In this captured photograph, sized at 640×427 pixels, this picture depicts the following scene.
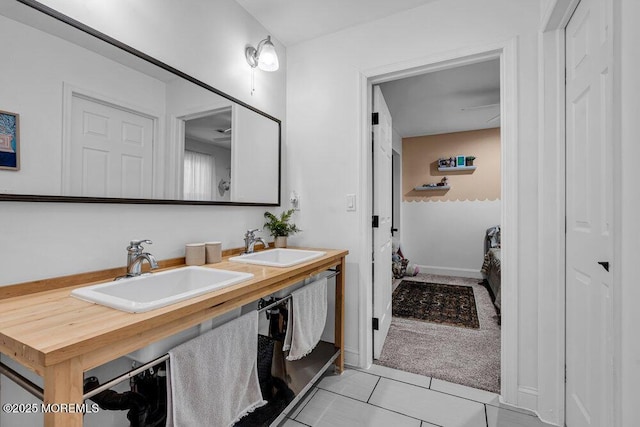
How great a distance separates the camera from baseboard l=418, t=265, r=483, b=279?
4.77 m

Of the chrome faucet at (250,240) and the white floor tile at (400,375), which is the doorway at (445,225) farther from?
the chrome faucet at (250,240)

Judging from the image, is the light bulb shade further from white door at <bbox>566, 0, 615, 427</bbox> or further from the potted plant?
white door at <bbox>566, 0, 615, 427</bbox>

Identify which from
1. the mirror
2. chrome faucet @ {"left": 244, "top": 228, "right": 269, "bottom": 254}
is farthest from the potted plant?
the mirror

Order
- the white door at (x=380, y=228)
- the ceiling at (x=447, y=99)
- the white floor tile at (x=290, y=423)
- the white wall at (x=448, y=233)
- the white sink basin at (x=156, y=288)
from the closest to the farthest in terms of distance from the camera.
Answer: the white sink basin at (x=156, y=288) → the white floor tile at (x=290, y=423) → the white door at (x=380, y=228) → the ceiling at (x=447, y=99) → the white wall at (x=448, y=233)

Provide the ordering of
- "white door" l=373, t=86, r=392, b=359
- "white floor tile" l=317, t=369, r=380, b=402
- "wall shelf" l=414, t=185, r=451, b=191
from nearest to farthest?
"white floor tile" l=317, t=369, r=380, b=402 < "white door" l=373, t=86, r=392, b=359 < "wall shelf" l=414, t=185, r=451, b=191

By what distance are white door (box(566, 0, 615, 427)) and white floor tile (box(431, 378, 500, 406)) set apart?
1.16ft

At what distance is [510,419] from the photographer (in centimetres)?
160

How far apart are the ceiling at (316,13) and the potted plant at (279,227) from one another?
54.1 inches

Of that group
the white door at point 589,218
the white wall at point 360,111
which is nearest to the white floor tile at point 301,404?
the white wall at point 360,111

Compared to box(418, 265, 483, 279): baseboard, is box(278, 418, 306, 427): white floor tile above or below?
below

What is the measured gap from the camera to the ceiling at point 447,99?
2.97 meters

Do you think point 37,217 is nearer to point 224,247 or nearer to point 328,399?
point 224,247

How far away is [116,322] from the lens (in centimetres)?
77

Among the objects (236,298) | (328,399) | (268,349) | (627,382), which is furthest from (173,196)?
(627,382)
